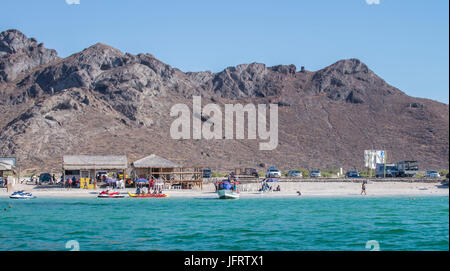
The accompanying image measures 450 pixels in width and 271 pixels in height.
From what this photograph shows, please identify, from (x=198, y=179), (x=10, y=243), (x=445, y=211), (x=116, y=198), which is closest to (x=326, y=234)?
(x=10, y=243)

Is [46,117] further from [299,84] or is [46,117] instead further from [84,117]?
[299,84]

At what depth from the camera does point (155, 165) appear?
52219 millimetres

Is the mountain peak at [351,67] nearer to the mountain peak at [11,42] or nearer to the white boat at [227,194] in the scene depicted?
the mountain peak at [11,42]

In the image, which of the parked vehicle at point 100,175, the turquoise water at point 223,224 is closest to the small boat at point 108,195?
the turquoise water at point 223,224

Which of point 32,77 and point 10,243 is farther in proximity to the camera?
point 32,77

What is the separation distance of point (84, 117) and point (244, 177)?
4220 centimetres

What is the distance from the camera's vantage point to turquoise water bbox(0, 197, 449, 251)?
20.7m

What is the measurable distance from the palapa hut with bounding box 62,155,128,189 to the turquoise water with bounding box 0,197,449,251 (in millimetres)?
8854

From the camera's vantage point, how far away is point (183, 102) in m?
109

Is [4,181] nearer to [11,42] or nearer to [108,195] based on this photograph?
[108,195]

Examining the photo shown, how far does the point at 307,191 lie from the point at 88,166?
20297mm

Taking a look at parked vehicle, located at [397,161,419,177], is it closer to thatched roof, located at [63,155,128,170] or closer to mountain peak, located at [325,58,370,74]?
thatched roof, located at [63,155,128,170]
